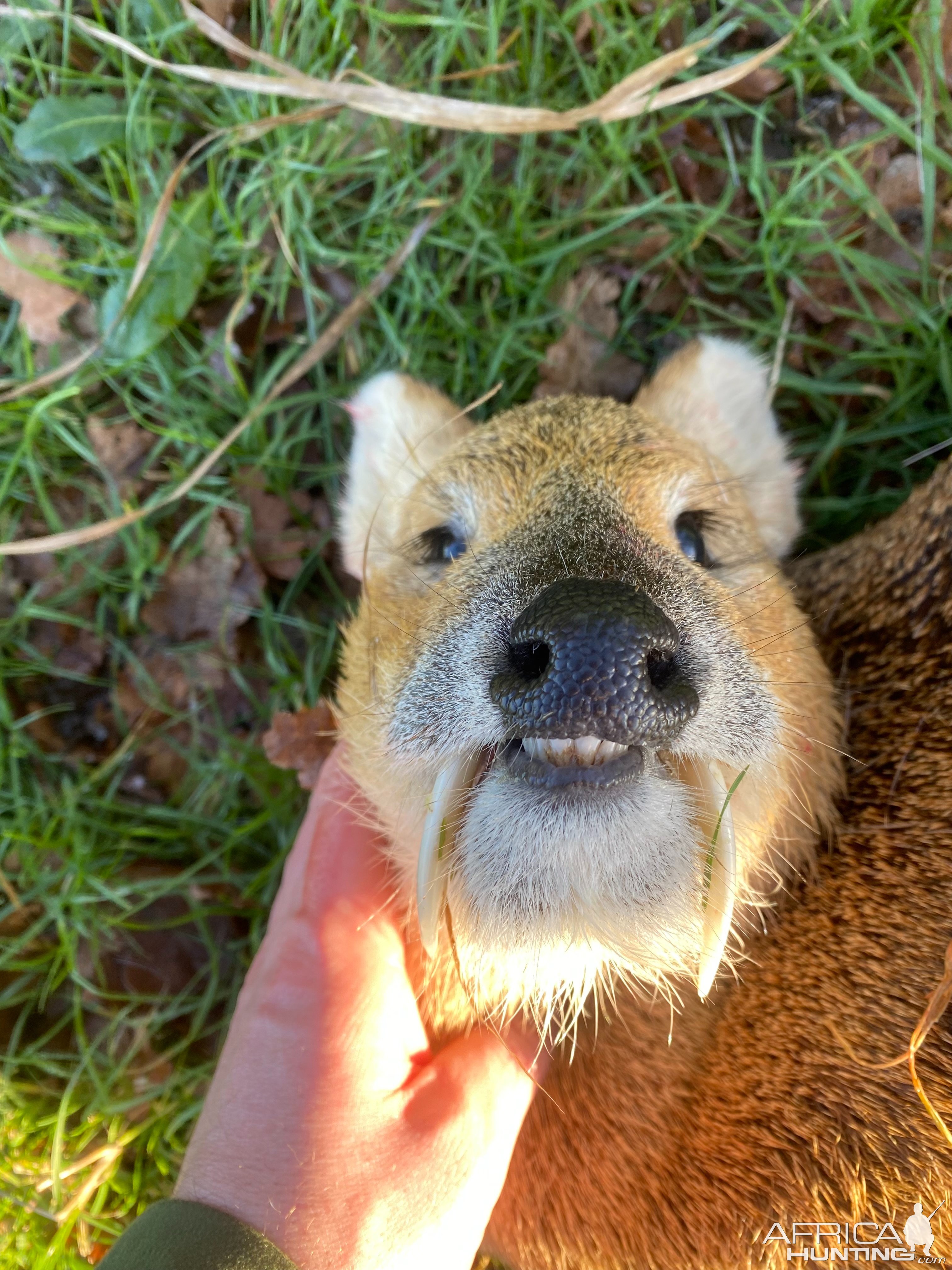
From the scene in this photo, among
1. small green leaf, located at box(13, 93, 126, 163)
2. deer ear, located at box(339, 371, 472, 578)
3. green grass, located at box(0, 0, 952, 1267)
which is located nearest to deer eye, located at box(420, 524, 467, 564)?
deer ear, located at box(339, 371, 472, 578)

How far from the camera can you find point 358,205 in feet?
12.3

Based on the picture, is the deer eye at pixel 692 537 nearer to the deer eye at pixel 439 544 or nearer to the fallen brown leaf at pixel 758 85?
the deer eye at pixel 439 544

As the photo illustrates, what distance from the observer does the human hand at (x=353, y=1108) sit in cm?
248

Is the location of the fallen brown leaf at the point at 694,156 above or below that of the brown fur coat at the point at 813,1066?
above

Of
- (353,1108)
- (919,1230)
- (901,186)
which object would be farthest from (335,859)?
(901,186)

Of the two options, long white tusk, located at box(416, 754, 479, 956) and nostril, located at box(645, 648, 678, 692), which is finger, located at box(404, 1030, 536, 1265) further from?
nostril, located at box(645, 648, 678, 692)

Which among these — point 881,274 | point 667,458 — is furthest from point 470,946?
point 881,274

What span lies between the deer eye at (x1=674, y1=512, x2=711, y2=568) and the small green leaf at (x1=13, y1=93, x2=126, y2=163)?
311cm

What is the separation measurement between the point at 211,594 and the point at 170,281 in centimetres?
139

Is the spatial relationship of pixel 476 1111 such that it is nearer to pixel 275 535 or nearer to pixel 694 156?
pixel 275 535

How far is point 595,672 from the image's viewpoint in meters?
1.72

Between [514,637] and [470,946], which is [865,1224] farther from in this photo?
[514,637]

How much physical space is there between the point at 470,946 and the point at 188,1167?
1.36 m

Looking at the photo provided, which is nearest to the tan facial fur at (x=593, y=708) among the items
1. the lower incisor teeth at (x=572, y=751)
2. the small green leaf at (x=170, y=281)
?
the lower incisor teeth at (x=572, y=751)
